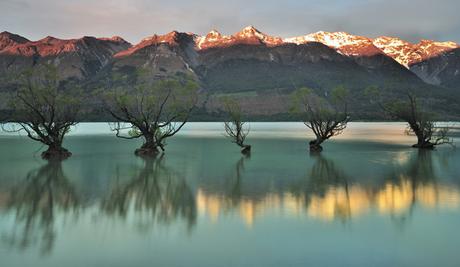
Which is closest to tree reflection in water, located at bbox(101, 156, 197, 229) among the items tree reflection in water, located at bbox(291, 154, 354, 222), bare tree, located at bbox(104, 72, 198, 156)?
tree reflection in water, located at bbox(291, 154, 354, 222)

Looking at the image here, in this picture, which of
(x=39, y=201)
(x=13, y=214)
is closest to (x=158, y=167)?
(x=39, y=201)

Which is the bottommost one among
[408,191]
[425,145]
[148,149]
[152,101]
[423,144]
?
[408,191]

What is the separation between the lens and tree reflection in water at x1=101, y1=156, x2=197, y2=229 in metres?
20.6

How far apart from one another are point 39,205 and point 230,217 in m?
10.5

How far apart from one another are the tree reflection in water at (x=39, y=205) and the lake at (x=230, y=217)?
2.1 inches

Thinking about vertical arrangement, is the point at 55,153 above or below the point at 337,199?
above

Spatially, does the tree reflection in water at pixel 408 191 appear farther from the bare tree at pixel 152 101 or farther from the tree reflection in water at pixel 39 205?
the bare tree at pixel 152 101

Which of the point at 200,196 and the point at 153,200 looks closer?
the point at 153,200

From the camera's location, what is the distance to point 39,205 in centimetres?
2328

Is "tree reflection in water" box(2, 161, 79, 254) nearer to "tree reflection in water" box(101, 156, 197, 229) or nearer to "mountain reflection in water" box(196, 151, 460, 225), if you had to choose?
"tree reflection in water" box(101, 156, 197, 229)

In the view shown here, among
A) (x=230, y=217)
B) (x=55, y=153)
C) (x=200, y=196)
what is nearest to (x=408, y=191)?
(x=200, y=196)

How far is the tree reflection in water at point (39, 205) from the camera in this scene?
1664 centimetres

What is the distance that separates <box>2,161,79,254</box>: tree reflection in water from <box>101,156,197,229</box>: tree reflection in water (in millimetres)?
2412

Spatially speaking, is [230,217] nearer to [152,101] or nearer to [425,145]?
[152,101]
